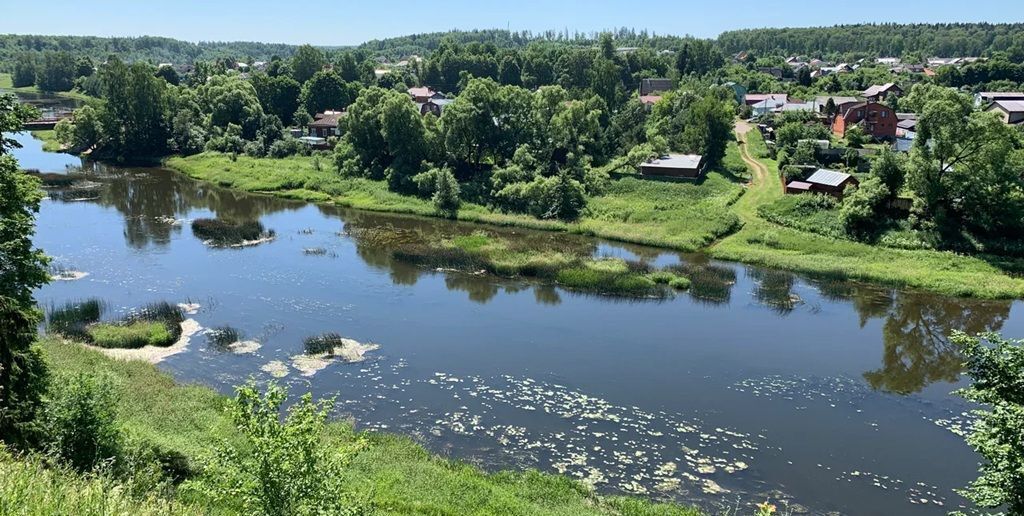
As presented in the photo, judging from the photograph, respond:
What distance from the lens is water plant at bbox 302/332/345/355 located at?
106 ft

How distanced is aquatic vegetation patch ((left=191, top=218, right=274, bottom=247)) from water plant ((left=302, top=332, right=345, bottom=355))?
19406mm

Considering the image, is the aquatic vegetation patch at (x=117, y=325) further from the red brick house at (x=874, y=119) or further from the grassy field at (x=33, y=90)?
the grassy field at (x=33, y=90)

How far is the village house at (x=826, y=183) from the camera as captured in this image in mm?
54688

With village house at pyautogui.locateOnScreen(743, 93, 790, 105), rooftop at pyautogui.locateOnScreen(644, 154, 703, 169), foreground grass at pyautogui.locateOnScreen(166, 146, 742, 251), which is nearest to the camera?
foreground grass at pyautogui.locateOnScreen(166, 146, 742, 251)

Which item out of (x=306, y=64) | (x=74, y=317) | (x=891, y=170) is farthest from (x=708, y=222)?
(x=306, y=64)

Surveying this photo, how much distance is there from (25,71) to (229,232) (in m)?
151

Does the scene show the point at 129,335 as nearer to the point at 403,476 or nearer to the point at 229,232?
the point at 403,476

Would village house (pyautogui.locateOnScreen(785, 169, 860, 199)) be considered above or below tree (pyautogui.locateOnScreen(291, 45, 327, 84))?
below

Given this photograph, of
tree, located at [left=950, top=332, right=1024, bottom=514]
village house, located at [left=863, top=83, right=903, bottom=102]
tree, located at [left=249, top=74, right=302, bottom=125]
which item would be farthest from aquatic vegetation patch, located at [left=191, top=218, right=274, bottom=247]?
village house, located at [left=863, top=83, right=903, bottom=102]

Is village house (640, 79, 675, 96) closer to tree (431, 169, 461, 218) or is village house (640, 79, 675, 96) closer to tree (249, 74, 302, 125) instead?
tree (249, 74, 302, 125)

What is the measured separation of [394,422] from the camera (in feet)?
88.1

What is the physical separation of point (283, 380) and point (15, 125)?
43.9 ft

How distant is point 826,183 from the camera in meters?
55.3

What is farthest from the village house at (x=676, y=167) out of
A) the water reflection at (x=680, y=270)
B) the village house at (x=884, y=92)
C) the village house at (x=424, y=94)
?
the village house at (x=424, y=94)
